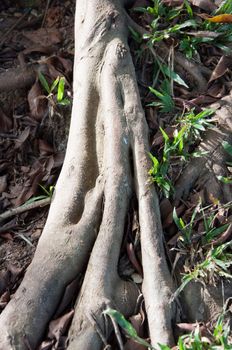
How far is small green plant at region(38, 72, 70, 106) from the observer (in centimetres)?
433

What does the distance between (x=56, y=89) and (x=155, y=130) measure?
1.10 metres

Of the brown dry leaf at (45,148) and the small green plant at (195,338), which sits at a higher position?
the brown dry leaf at (45,148)

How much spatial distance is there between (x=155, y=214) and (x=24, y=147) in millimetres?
1528

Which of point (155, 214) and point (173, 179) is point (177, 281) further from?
point (173, 179)

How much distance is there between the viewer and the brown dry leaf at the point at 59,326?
3236mm

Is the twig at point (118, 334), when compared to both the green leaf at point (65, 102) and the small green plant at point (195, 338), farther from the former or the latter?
the green leaf at point (65, 102)

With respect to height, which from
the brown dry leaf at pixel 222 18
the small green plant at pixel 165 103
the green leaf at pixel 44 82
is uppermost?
the brown dry leaf at pixel 222 18

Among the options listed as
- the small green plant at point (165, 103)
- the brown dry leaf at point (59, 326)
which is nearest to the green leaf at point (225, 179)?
the small green plant at point (165, 103)

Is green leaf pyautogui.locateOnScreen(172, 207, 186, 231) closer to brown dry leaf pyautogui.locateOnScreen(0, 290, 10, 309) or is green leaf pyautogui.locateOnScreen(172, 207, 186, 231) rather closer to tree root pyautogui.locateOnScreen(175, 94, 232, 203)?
tree root pyautogui.locateOnScreen(175, 94, 232, 203)

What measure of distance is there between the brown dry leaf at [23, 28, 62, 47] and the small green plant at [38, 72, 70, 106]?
484 mm

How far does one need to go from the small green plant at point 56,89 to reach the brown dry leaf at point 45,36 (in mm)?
484

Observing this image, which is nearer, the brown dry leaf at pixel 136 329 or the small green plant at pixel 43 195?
the brown dry leaf at pixel 136 329

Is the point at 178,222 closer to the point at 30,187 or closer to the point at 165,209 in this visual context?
the point at 165,209

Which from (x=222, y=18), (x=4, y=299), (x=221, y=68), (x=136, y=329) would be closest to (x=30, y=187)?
(x=4, y=299)
